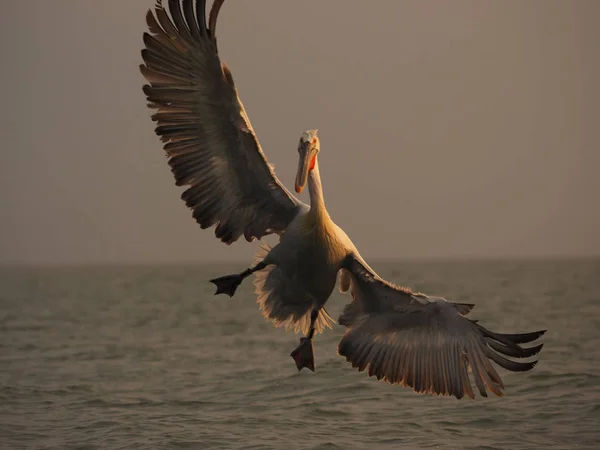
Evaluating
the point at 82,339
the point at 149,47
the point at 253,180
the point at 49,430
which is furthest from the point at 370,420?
the point at 82,339

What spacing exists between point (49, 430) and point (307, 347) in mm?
6131

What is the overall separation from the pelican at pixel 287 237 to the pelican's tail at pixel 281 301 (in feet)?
0.04

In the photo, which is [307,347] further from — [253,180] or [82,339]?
[82,339]

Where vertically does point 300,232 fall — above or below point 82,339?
above

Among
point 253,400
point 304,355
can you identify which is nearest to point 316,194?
point 304,355

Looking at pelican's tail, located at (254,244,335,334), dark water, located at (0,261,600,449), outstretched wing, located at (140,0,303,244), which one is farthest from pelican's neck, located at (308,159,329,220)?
dark water, located at (0,261,600,449)

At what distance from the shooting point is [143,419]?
15758 millimetres

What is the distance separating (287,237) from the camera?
32.6ft

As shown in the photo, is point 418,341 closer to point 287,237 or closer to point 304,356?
point 304,356

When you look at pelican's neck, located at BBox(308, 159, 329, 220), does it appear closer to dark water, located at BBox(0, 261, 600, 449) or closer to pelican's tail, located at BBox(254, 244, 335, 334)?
pelican's tail, located at BBox(254, 244, 335, 334)

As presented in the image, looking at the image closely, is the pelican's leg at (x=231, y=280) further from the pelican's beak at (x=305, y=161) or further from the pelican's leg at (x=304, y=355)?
the pelican's beak at (x=305, y=161)

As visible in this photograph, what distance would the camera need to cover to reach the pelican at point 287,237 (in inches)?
384

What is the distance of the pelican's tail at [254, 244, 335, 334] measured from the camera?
1048 centimetres

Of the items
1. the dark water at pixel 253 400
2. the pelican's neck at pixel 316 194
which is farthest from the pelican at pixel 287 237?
the dark water at pixel 253 400
